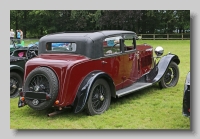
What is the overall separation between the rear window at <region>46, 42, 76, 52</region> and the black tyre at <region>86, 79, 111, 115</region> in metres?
0.81

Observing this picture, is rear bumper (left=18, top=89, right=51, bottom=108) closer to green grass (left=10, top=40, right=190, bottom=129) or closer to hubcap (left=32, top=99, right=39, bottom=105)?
hubcap (left=32, top=99, right=39, bottom=105)

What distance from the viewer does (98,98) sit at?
5992mm

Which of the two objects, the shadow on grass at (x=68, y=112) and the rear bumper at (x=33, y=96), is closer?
the rear bumper at (x=33, y=96)

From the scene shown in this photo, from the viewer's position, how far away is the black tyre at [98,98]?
577 centimetres

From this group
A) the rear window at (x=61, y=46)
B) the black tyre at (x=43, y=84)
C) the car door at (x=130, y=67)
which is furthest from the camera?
the car door at (x=130, y=67)

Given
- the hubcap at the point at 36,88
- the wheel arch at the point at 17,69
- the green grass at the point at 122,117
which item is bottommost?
the green grass at the point at 122,117

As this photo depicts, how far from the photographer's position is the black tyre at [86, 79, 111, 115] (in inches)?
227

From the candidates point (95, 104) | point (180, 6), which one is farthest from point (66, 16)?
point (180, 6)

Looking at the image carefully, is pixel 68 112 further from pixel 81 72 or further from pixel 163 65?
pixel 163 65

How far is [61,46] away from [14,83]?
5.99 feet

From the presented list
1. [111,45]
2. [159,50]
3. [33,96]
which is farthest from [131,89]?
[33,96]

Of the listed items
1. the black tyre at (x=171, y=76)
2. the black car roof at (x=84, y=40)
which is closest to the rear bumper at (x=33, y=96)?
the black car roof at (x=84, y=40)

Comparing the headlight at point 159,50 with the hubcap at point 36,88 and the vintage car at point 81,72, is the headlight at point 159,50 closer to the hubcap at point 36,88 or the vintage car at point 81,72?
the vintage car at point 81,72

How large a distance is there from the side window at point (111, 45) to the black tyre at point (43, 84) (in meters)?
1.36
